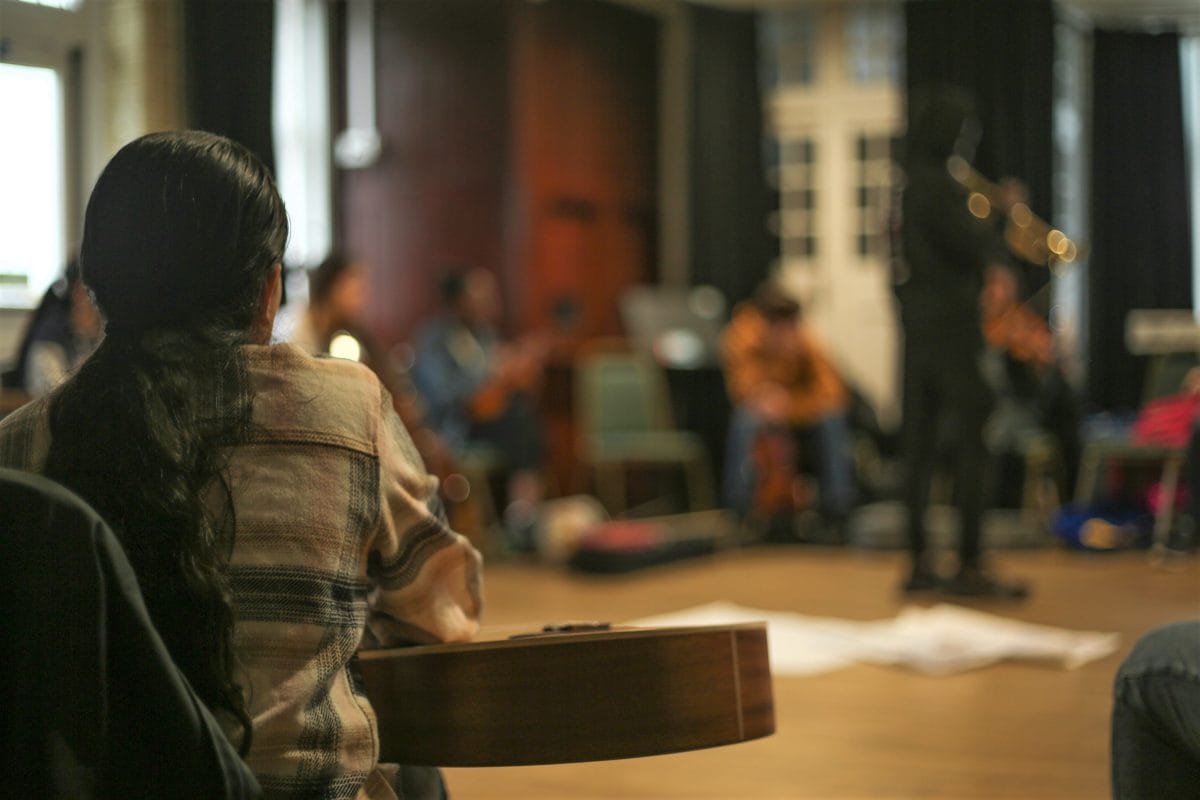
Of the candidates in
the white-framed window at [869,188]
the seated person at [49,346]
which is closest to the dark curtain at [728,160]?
the white-framed window at [869,188]

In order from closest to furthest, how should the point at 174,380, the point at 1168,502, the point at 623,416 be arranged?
the point at 174,380
the point at 1168,502
the point at 623,416

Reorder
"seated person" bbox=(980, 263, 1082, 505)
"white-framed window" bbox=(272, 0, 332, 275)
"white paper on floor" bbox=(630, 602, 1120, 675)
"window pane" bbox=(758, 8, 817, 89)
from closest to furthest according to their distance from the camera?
"white paper on floor" bbox=(630, 602, 1120, 675) < "seated person" bbox=(980, 263, 1082, 505) < "white-framed window" bbox=(272, 0, 332, 275) < "window pane" bbox=(758, 8, 817, 89)

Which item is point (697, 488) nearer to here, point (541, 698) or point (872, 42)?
point (872, 42)

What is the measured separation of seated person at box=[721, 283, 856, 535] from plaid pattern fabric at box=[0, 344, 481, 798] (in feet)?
18.0

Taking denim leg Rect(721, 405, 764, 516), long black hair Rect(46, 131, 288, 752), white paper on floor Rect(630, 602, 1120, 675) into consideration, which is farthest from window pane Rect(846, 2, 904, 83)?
long black hair Rect(46, 131, 288, 752)

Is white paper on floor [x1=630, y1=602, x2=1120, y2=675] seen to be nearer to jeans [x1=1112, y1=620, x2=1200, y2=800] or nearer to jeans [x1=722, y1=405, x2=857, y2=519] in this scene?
jeans [x1=1112, y1=620, x2=1200, y2=800]

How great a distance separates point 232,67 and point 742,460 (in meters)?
3.01

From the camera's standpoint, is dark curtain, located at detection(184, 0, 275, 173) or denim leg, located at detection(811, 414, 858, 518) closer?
dark curtain, located at detection(184, 0, 275, 173)

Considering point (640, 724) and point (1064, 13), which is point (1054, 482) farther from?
point (640, 724)

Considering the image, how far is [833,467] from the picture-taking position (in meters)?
6.68

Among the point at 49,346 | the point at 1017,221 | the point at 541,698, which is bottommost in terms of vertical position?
the point at 541,698

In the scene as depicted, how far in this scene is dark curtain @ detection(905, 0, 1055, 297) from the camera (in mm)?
7961

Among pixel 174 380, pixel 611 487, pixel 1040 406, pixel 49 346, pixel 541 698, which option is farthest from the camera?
pixel 611 487

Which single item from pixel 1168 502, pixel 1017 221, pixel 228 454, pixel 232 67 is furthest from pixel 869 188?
pixel 228 454
